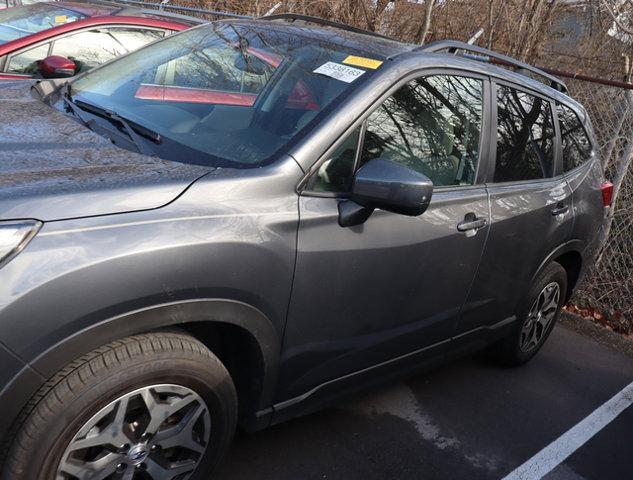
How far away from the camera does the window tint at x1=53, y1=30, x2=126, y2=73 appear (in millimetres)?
5406

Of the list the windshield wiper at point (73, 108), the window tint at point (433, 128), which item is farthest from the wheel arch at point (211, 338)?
the windshield wiper at point (73, 108)

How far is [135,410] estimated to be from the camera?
230 cm

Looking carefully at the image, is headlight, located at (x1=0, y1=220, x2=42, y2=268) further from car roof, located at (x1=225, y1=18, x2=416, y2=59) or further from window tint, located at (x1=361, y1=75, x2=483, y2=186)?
car roof, located at (x1=225, y1=18, x2=416, y2=59)

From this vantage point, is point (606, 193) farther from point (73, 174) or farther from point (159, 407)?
point (73, 174)

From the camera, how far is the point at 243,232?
93.6 inches

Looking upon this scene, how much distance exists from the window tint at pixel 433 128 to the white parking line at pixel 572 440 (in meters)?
1.45

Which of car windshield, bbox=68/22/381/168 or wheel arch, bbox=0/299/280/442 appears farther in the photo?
car windshield, bbox=68/22/381/168

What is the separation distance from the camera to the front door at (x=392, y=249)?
Answer: 2.63 m

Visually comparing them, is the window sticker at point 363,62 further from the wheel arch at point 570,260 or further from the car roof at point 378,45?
the wheel arch at point 570,260

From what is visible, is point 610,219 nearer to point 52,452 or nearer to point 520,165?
point 520,165

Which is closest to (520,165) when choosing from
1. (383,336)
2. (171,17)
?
(383,336)

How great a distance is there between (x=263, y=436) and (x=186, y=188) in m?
1.48

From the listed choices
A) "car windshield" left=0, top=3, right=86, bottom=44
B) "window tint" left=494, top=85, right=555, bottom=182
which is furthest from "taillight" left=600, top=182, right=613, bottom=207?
"car windshield" left=0, top=3, right=86, bottom=44

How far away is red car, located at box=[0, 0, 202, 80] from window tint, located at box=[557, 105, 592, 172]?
325 cm
